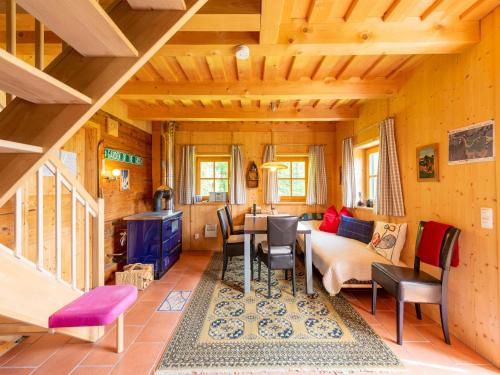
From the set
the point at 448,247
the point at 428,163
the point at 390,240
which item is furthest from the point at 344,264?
the point at 428,163

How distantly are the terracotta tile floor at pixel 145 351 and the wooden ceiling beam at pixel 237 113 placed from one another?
288cm

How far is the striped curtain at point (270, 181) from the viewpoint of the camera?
15.3ft

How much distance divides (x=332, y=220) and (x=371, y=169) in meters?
1.12

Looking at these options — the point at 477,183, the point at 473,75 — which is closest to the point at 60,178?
the point at 477,183

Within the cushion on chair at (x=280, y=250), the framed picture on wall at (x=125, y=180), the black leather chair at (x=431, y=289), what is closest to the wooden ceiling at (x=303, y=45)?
the framed picture on wall at (x=125, y=180)

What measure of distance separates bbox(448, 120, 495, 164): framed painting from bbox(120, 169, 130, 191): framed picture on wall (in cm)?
418

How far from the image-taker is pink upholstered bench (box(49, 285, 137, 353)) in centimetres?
150

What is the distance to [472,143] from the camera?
6.15ft

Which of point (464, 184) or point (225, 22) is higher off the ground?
point (225, 22)

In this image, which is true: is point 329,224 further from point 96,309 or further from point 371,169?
point 96,309

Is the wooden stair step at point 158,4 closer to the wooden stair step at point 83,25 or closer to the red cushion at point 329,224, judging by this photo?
the wooden stair step at point 83,25

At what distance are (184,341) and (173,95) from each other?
8.92 ft

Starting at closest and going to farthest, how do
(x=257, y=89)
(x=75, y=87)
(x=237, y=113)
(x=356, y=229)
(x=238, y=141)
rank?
(x=75, y=87), (x=257, y=89), (x=356, y=229), (x=237, y=113), (x=238, y=141)

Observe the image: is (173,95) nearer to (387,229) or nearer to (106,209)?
(106,209)
